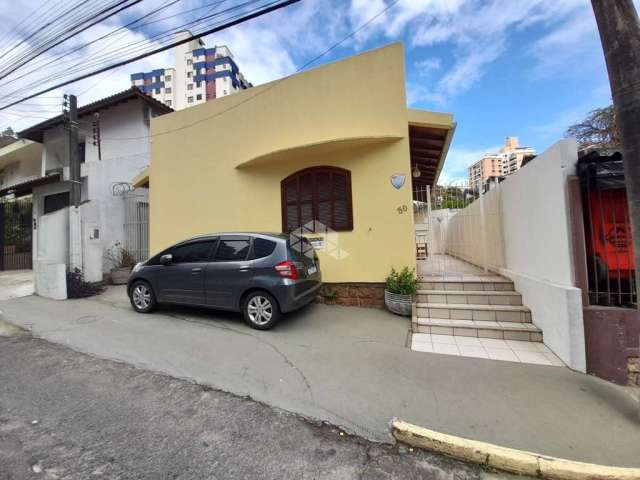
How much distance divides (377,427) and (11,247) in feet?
56.2

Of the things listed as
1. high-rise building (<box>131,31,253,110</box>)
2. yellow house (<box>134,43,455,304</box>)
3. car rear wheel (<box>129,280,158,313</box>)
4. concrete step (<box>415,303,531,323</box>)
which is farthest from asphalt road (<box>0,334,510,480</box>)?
high-rise building (<box>131,31,253,110</box>)

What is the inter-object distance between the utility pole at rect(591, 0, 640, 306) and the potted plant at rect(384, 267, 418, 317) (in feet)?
10.5

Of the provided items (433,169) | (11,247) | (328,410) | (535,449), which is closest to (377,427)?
(328,410)

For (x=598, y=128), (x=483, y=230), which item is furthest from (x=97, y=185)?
(x=598, y=128)

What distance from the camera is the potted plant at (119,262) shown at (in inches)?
351

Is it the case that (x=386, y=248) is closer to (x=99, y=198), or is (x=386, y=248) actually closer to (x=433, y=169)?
(x=433, y=169)

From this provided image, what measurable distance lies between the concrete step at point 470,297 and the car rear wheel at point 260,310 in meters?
2.69

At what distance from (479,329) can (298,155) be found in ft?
16.2

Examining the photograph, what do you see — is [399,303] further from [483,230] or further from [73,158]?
[73,158]

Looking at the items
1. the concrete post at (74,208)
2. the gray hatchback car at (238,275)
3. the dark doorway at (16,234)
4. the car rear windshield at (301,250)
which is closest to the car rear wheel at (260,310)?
the gray hatchback car at (238,275)

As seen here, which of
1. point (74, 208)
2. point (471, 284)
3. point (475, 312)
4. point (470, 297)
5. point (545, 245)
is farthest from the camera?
point (74, 208)

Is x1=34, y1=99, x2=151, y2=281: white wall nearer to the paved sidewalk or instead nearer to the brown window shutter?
the paved sidewalk

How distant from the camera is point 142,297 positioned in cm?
587

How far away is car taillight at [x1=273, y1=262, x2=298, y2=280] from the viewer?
4.73 m
